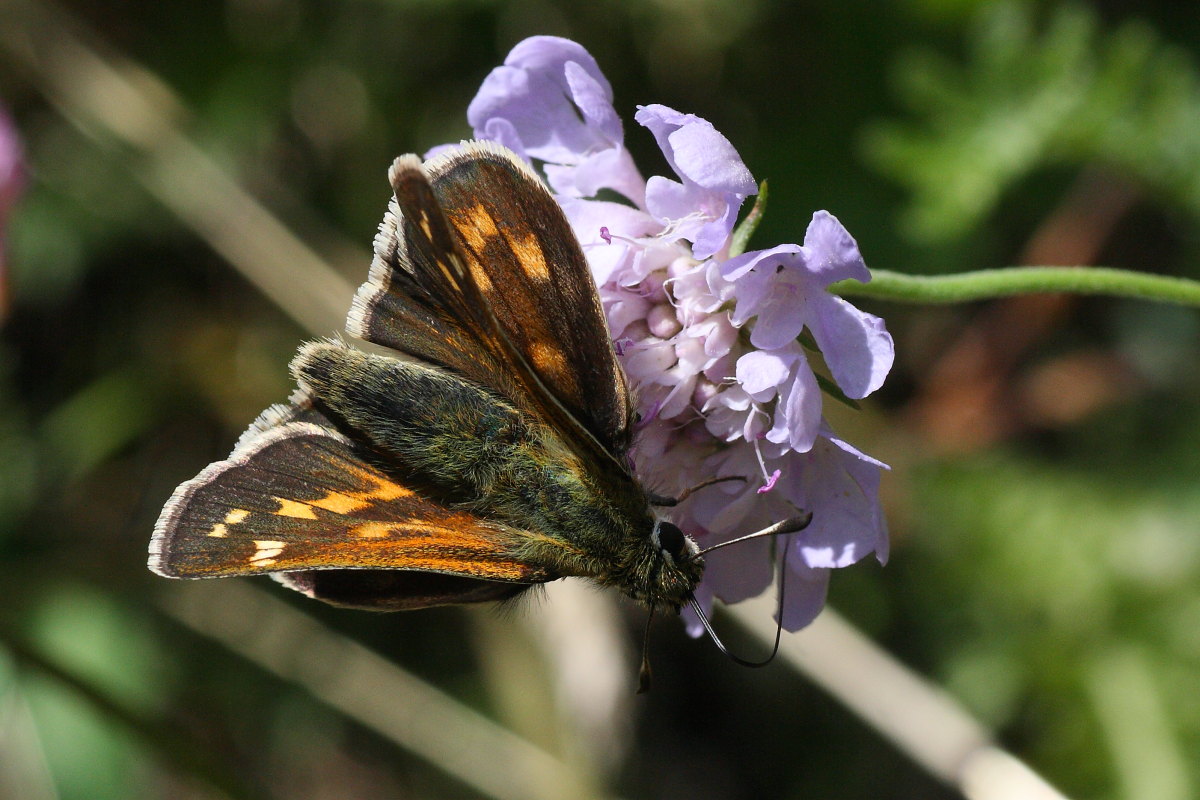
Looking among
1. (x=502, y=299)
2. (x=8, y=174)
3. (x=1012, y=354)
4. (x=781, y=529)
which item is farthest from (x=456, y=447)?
(x=1012, y=354)

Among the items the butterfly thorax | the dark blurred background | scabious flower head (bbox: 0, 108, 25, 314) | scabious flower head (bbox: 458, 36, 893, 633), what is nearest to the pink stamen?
scabious flower head (bbox: 458, 36, 893, 633)

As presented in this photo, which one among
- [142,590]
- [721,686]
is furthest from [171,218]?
[721,686]

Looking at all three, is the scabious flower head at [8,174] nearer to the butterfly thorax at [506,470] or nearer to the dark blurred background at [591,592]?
the dark blurred background at [591,592]

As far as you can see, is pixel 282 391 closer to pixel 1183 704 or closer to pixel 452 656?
pixel 452 656

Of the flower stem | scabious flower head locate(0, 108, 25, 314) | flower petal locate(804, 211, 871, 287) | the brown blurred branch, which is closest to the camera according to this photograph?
flower petal locate(804, 211, 871, 287)

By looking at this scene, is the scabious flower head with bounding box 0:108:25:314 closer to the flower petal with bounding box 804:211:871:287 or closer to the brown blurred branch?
the flower petal with bounding box 804:211:871:287

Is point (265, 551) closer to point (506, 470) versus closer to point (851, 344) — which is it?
point (506, 470)

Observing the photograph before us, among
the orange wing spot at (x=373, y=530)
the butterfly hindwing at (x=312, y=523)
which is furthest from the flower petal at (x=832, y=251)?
the orange wing spot at (x=373, y=530)
